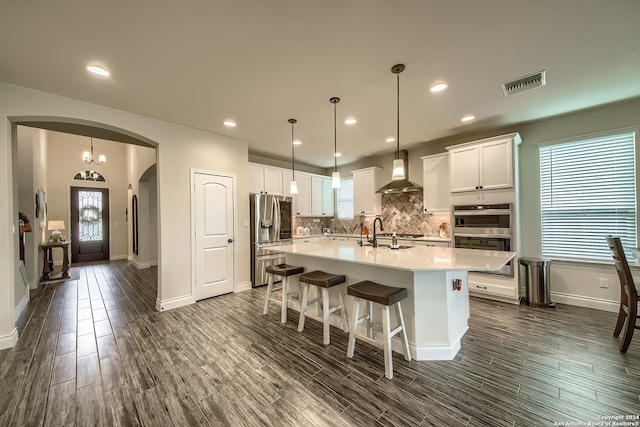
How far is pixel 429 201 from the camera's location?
15.6ft

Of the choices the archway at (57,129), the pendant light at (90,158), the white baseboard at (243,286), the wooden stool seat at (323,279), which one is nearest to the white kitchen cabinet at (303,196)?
the white baseboard at (243,286)

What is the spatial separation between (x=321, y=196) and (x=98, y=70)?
16.0ft

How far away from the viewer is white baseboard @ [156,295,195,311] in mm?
3564

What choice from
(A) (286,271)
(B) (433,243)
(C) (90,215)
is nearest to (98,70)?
(A) (286,271)

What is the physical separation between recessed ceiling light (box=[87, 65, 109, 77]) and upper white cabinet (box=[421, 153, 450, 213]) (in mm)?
4821

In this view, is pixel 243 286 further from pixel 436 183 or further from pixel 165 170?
pixel 436 183

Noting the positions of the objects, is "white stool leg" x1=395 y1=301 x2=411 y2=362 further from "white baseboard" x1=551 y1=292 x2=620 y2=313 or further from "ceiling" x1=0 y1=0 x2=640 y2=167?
"white baseboard" x1=551 y1=292 x2=620 y2=313

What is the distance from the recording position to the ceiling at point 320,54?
5.55ft

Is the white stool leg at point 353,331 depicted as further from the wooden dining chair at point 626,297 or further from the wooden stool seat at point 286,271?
the wooden dining chair at point 626,297

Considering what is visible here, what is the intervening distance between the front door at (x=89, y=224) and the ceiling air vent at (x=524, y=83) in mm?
10588

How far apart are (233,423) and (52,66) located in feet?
11.3

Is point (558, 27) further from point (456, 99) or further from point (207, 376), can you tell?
point (207, 376)

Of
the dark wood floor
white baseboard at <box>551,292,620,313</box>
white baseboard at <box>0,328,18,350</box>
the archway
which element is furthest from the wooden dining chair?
white baseboard at <box>0,328,18,350</box>

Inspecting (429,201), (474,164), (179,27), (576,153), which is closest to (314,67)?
(179,27)
